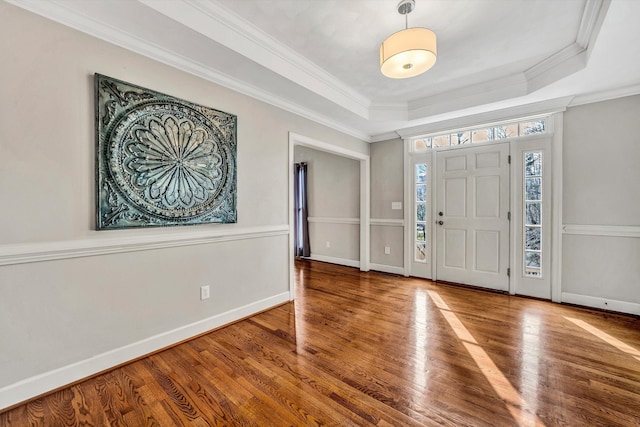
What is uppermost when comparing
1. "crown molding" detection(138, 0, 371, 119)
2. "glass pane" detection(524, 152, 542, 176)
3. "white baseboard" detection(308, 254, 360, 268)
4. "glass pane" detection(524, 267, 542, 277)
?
"crown molding" detection(138, 0, 371, 119)

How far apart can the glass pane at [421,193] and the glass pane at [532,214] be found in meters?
1.32

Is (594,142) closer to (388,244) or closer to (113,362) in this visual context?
(388,244)

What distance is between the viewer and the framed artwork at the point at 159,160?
1.94 meters

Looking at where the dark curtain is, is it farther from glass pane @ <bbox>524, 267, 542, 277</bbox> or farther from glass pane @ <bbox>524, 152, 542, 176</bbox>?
glass pane @ <bbox>524, 152, 542, 176</bbox>

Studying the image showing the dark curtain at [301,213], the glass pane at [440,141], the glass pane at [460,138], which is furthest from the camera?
the dark curtain at [301,213]

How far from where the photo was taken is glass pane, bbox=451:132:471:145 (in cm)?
403

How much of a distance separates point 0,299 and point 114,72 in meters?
1.62

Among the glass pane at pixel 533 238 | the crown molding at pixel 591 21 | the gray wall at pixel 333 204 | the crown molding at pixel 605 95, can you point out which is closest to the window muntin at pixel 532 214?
the glass pane at pixel 533 238

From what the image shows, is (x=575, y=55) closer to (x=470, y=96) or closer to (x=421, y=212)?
(x=470, y=96)

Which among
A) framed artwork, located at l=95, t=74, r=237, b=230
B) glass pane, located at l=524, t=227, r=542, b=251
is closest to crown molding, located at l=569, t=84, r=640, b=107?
glass pane, located at l=524, t=227, r=542, b=251

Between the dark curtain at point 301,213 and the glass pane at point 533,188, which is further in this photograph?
the dark curtain at point 301,213

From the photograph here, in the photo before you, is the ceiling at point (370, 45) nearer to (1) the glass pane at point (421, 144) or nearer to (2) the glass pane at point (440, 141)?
(2) the glass pane at point (440, 141)

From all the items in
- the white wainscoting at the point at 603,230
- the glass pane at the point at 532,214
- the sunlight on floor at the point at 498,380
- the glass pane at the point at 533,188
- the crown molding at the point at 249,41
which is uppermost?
the crown molding at the point at 249,41

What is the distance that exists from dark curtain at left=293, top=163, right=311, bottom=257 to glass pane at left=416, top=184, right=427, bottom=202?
249 centimetres
